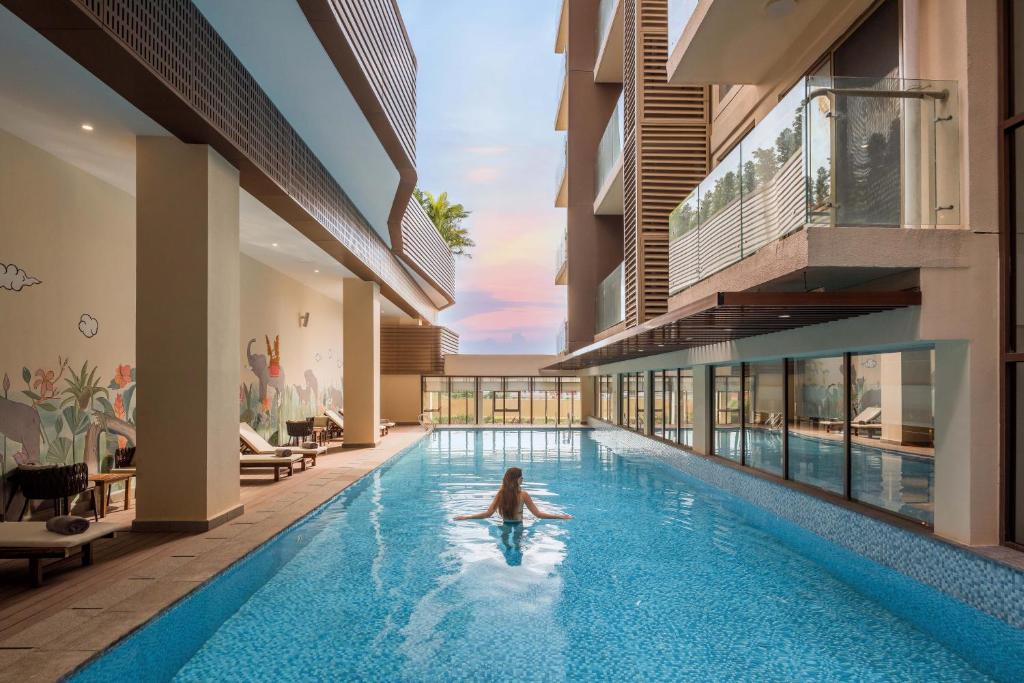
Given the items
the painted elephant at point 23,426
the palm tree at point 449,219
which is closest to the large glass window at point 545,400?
the palm tree at point 449,219

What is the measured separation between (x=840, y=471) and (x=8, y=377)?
878 centimetres

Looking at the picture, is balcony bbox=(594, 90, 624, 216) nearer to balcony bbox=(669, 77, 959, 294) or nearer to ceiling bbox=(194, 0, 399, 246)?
ceiling bbox=(194, 0, 399, 246)

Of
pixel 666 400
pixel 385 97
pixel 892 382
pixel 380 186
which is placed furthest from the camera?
pixel 666 400

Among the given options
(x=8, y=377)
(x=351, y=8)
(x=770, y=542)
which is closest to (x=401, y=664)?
(x=770, y=542)

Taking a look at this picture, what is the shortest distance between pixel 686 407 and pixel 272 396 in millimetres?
9230

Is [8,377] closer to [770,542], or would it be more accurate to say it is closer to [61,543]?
[61,543]

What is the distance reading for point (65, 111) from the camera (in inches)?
247

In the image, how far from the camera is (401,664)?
4398 millimetres

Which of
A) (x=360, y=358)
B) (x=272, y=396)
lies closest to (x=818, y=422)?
(x=360, y=358)

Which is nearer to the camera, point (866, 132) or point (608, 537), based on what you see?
point (866, 132)

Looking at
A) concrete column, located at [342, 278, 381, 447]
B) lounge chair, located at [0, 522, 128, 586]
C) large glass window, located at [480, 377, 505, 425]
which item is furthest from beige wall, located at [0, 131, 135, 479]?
large glass window, located at [480, 377, 505, 425]

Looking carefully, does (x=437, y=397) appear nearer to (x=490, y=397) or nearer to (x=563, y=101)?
(x=490, y=397)

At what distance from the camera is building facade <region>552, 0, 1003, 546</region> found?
5.25 metres

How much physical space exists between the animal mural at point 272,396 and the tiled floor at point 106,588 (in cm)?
640
